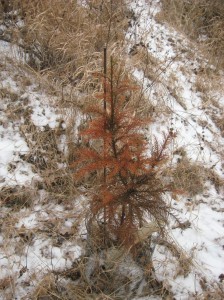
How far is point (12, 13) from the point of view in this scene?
153 inches

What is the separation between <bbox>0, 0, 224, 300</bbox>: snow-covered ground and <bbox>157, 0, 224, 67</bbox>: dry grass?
593mm

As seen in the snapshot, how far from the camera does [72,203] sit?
287 centimetres

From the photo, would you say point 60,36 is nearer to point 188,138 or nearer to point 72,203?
point 188,138

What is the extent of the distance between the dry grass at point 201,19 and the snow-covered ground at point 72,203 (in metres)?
0.59

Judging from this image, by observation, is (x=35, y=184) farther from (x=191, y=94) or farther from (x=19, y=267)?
(x=191, y=94)

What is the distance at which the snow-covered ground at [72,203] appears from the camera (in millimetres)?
2523

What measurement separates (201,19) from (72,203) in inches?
153

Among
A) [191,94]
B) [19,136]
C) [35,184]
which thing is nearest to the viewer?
[35,184]

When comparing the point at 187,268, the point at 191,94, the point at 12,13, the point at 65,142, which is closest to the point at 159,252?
the point at 187,268

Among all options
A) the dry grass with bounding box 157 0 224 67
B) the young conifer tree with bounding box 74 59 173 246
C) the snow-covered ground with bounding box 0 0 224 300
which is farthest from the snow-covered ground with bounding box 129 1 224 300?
the young conifer tree with bounding box 74 59 173 246

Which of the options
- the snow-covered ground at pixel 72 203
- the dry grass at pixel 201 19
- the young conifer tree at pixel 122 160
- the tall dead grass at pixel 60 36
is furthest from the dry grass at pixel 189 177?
the dry grass at pixel 201 19

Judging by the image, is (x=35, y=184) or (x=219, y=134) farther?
(x=219, y=134)

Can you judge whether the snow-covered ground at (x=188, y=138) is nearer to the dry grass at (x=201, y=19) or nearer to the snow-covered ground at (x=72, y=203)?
the snow-covered ground at (x=72, y=203)

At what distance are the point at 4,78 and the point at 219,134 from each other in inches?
98.5
